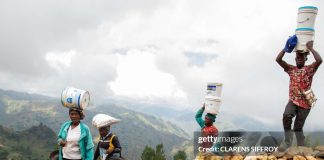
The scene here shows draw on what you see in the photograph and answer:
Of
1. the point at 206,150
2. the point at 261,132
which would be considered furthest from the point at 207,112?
the point at 261,132

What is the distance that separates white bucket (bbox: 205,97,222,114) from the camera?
9109 millimetres

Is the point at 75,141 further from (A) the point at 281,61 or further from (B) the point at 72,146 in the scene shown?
(A) the point at 281,61

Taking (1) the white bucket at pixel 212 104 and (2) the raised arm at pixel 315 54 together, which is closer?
(2) the raised arm at pixel 315 54

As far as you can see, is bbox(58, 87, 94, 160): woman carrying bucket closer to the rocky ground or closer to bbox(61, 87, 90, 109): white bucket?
bbox(61, 87, 90, 109): white bucket

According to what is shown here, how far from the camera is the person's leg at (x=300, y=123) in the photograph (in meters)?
8.14

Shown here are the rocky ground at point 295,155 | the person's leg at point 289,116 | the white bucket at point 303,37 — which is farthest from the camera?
the person's leg at point 289,116

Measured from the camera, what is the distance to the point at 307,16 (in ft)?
26.2

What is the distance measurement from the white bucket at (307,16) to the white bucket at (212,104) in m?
2.59

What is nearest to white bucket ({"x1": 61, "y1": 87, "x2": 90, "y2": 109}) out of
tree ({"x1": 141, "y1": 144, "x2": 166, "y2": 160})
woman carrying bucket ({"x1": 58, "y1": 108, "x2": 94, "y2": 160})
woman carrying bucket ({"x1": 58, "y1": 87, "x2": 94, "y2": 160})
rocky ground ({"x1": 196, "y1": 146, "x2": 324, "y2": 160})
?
woman carrying bucket ({"x1": 58, "y1": 87, "x2": 94, "y2": 160})

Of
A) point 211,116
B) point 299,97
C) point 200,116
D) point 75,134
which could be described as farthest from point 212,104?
point 75,134

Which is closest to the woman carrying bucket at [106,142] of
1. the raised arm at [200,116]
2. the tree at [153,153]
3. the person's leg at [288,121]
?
the raised arm at [200,116]

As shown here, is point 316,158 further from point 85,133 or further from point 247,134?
point 85,133

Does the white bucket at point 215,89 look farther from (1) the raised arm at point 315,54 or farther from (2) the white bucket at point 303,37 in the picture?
(1) the raised arm at point 315,54

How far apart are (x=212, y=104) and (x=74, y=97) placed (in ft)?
11.7
